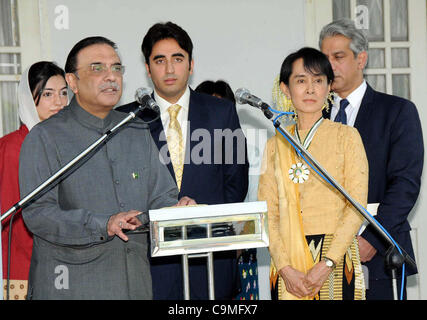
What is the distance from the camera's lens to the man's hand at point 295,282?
117 inches

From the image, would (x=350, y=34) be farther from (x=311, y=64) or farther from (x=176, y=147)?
(x=176, y=147)

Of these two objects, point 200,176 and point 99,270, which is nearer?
point 99,270

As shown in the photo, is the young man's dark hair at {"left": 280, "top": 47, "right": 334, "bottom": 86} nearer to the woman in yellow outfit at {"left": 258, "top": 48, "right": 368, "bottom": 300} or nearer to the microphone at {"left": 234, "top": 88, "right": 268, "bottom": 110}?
the woman in yellow outfit at {"left": 258, "top": 48, "right": 368, "bottom": 300}

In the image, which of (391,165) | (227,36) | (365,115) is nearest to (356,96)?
(365,115)

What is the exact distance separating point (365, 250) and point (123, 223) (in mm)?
1376

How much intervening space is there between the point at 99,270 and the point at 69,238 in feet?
0.64

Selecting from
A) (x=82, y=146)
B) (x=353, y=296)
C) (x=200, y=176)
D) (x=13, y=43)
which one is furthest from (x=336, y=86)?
(x=13, y=43)

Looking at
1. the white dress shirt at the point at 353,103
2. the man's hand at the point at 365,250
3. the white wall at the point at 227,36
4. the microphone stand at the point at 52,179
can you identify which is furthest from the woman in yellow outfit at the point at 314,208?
the white wall at the point at 227,36

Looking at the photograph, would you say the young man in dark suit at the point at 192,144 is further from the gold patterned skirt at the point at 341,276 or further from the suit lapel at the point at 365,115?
the suit lapel at the point at 365,115

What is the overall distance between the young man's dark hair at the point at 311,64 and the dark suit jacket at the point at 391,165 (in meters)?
0.43

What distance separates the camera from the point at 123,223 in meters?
2.54

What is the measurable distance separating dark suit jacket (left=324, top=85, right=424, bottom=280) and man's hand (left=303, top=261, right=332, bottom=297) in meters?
0.51
